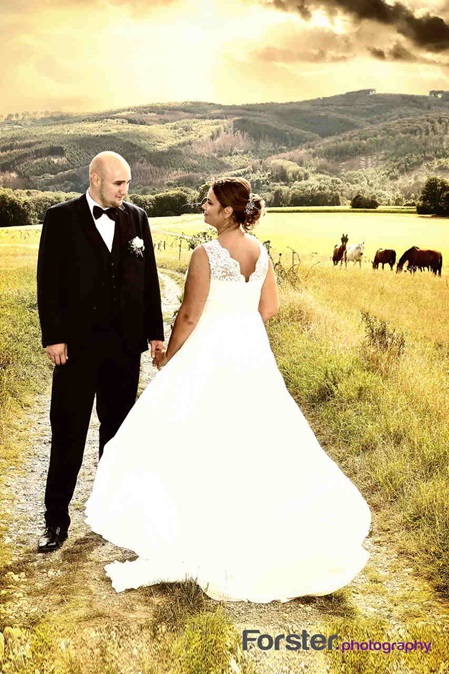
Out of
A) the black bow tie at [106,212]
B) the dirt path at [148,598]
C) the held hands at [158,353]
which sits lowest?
the dirt path at [148,598]

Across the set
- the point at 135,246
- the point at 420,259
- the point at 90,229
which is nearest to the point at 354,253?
the point at 420,259

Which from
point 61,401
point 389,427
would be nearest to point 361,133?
point 389,427

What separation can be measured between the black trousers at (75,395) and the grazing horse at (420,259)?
1248 centimetres

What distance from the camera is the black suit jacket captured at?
4031mm

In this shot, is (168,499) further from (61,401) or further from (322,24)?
(322,24)

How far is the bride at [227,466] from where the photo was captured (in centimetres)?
365

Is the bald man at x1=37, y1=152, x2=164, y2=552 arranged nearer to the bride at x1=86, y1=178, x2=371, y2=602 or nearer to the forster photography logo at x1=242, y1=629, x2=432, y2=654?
the bride at x1=86, y1=178, x2=371, y2=602

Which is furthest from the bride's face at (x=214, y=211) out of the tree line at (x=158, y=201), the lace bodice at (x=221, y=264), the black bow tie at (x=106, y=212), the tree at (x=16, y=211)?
the tree at (x=16, y=211)

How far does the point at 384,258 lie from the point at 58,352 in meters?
13.2

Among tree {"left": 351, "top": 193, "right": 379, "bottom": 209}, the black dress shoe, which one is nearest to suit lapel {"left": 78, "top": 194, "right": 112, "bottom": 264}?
the black dress shoe

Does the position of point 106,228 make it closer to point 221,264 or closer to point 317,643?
point 221,264

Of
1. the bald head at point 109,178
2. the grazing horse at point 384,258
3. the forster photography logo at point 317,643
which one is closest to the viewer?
the forster photography logo at point 317,643

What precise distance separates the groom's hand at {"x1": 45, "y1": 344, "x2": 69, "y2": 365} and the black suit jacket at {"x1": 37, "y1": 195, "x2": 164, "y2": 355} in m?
0.03

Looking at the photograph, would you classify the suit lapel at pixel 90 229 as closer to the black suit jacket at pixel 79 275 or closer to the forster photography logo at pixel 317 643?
the black suit jacket at pixel 79 275
